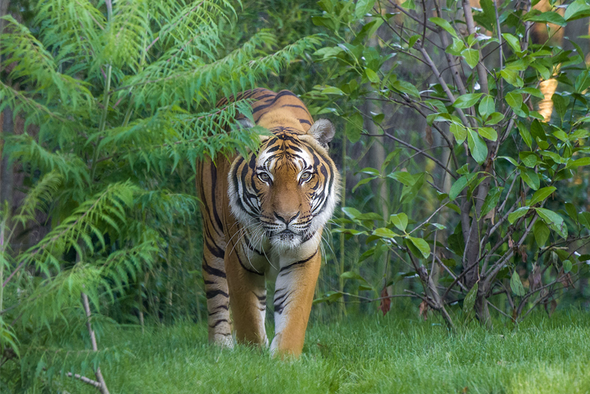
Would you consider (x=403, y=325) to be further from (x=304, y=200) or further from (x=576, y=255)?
(x=304, y=200)

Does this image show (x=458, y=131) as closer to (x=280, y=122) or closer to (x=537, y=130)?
(x=537, y=130)

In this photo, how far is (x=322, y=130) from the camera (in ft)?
13.3

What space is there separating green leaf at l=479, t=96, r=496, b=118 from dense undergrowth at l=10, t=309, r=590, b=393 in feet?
4.48

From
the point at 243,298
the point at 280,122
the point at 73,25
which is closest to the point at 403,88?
the point at 280,122

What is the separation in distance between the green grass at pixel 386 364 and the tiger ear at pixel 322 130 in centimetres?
139

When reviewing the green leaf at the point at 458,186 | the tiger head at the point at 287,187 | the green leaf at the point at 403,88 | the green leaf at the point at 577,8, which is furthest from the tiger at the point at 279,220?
the green leaf at the point at 577,8

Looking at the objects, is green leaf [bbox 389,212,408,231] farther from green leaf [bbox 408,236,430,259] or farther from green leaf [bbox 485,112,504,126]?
green leaf [bbox 485,112,504,126]

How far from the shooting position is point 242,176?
392cm

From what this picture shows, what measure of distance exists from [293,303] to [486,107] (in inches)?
65.9

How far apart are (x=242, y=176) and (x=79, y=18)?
1.58m

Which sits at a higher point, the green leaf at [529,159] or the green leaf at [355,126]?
the green leaf at [355,126]

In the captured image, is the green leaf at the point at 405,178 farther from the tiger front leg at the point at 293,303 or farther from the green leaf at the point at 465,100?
the tiger front leg at the point at 293,303

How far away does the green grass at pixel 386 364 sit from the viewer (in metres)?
2.88

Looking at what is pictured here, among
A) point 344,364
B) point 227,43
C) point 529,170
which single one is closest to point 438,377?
point 344,364
